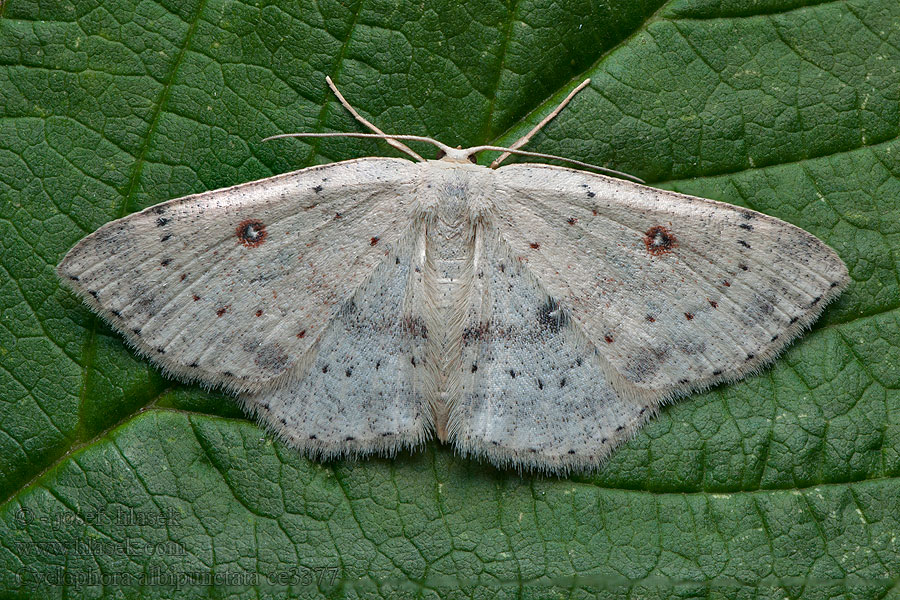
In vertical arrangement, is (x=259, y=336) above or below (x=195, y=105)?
below

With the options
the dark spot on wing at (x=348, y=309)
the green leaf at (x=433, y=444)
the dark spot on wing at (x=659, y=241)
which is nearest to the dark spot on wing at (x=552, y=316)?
the dark spot on wing at (x=659, y=241)

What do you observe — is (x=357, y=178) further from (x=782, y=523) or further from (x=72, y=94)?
(x=782, y=523)

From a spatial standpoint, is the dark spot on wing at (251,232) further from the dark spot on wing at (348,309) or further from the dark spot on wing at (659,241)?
the dark spot on wing at (659,241)

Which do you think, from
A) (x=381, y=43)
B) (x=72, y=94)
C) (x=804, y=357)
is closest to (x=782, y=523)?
(x=804, y=357)

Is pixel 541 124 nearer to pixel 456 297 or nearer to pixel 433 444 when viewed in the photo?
pixel 456 297

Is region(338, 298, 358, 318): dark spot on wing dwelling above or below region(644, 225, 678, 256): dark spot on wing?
below

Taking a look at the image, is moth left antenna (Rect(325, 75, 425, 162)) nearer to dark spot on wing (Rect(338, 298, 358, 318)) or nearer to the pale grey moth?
the pale grey moth

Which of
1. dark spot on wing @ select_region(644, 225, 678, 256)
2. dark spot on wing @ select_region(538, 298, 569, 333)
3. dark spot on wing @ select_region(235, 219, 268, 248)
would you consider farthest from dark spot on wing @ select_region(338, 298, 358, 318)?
dark spot on wing @ select_region(644, 225, 678, 256)
